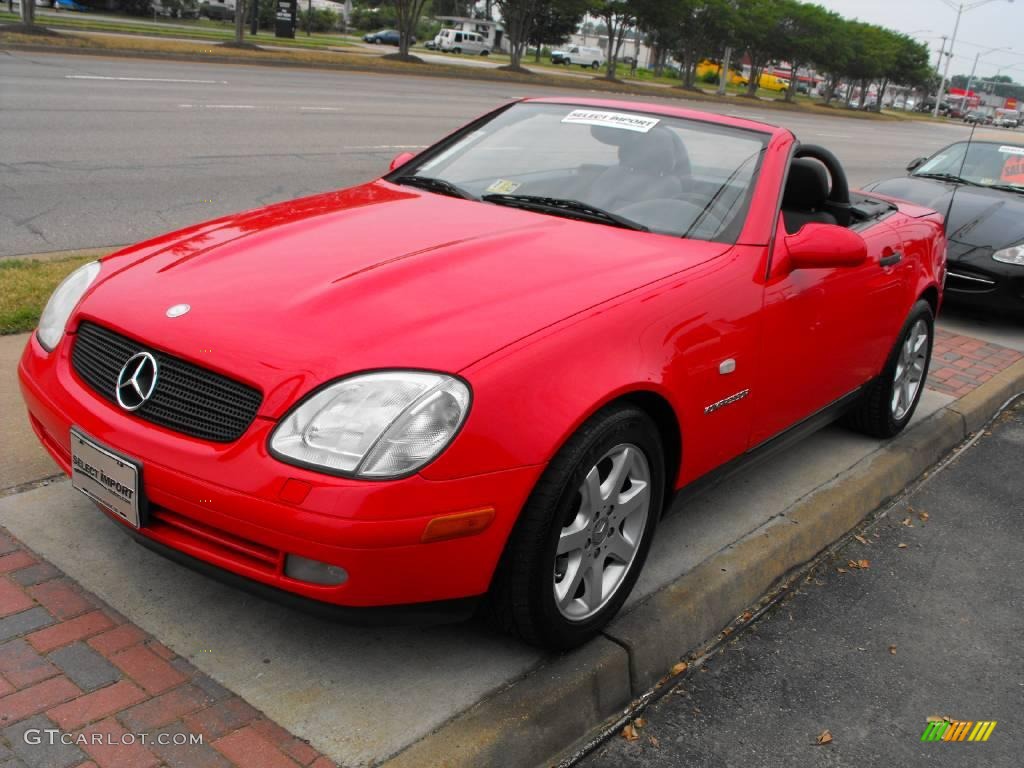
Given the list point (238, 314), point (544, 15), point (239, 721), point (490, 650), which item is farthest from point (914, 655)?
point (544, 15)

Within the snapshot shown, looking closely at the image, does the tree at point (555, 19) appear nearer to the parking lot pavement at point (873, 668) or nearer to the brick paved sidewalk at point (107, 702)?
the parking lot pavement at point (873, 668)

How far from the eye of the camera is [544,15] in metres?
43.2

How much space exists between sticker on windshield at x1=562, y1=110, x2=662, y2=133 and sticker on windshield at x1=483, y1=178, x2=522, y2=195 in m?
0.48

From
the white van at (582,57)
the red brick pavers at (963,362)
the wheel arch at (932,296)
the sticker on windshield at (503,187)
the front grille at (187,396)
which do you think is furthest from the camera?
the white van at (582,57)

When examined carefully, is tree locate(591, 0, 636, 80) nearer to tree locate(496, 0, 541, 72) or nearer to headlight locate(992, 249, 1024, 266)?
tree locate(496, 0, 541, 72)

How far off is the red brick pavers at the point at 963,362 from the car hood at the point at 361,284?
3363mm

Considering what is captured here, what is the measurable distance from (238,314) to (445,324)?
556 millimetres

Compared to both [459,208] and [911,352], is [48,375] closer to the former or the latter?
[459,208]

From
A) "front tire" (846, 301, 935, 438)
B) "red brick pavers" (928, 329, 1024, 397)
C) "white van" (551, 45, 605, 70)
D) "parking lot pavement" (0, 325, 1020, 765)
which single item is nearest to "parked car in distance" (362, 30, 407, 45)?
"white van" (551, 45, 605, 70)

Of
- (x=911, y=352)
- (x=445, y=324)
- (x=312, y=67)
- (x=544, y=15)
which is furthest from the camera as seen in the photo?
(x=544, y=15)

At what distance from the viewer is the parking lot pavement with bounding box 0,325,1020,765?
263 cm

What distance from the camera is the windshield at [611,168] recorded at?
378 centimetres

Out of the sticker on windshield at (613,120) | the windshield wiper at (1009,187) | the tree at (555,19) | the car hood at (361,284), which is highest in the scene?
the tree at (555,19)

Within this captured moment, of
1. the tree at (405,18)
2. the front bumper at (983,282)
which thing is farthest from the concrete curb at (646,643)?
the tree at (405,18)
